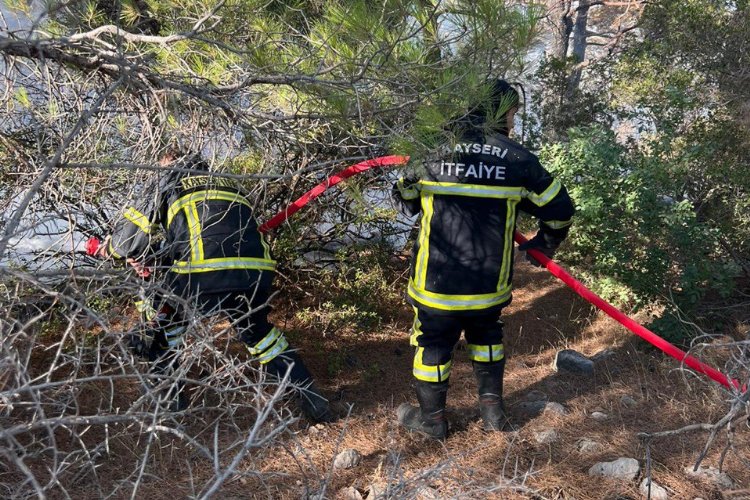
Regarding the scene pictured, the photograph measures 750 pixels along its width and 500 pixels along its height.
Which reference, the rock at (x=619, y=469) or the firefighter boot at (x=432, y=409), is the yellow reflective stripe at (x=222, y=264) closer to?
the firefighter boot at (x=432, y=409)

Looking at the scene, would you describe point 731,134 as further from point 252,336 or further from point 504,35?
point 252,336

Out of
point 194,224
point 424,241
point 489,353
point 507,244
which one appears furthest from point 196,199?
point 489,353

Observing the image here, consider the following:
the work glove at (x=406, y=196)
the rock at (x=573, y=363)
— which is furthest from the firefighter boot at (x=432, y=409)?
the rock at (x=573, y=363)

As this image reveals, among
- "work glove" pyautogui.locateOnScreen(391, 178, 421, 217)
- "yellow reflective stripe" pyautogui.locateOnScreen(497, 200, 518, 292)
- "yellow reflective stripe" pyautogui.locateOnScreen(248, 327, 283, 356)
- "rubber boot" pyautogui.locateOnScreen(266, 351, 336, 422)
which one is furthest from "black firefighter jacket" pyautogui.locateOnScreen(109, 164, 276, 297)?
"yellow reflective stripe" pyautogui.locateOnScreen(497, 200, 518, 292)

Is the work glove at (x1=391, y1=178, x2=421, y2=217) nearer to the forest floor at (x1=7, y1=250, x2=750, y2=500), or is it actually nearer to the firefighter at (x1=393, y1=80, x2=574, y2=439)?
the firefighter at (x1=393, y1=80, x2=574, y2=439)

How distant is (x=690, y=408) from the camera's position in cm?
374

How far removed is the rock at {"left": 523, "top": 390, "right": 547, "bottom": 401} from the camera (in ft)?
13.3

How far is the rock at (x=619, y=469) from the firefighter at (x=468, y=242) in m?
0.61

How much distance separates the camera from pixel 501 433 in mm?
3623

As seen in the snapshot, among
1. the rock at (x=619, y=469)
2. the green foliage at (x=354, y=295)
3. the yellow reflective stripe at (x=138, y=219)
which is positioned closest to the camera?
the rock at (x=619, y=469)

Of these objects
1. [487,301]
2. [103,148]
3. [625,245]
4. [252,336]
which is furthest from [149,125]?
[625,245]

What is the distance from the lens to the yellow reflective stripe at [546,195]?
351cm

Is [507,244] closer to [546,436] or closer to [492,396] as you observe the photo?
[492,396]

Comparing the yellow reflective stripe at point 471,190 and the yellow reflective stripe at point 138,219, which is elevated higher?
the yellow reflective stripe at point 471,190
